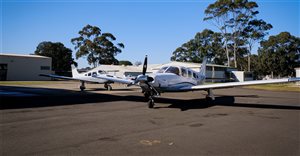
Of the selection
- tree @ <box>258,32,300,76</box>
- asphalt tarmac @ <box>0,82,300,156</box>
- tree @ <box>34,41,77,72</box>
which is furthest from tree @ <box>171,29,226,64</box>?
asphalt tarmac @ <box>0,82,300,156</box>

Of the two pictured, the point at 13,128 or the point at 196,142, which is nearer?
the point at 196,142

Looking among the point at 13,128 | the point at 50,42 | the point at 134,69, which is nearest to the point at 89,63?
the point at 134,69

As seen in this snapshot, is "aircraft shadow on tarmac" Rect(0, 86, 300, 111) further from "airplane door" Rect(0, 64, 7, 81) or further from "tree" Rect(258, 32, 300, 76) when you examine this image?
"tree" Rect(258, 32, 300, 76)

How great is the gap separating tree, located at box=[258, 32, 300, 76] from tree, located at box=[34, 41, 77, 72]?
7005 centimetres

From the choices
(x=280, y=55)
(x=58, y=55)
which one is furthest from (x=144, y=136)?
(x=58, y=55)

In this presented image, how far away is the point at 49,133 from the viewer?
633 cm

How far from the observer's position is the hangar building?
181 feet

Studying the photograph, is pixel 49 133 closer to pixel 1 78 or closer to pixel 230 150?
pixel 230 150

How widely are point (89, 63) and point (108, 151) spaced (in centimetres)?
7800

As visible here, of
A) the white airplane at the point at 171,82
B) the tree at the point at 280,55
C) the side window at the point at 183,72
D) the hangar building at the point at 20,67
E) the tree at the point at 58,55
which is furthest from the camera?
the tree at the point at 58,55

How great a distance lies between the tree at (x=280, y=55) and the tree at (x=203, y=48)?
1404cm

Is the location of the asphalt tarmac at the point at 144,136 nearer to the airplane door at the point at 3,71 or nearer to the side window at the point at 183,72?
the side window at the point at 183,72

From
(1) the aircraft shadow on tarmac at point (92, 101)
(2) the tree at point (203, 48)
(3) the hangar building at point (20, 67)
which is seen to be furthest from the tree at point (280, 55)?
(3) the hangar building at point (20, 67)

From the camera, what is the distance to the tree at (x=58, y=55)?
87.6 metres
